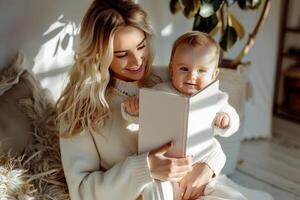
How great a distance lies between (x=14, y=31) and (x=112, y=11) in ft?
1.88

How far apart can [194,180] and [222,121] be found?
0.20 meters

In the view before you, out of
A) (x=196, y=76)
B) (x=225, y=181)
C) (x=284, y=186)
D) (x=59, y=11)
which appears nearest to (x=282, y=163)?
(x=284, y=186)

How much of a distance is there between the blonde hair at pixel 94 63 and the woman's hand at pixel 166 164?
8.1 inches

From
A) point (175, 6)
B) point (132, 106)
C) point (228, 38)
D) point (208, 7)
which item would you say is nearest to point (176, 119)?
point (132, 106)

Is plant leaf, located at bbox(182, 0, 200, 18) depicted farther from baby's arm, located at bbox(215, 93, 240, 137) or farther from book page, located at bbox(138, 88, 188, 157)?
book page, located at bbox(138, 88, 188, 157)

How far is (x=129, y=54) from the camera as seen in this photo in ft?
4.21

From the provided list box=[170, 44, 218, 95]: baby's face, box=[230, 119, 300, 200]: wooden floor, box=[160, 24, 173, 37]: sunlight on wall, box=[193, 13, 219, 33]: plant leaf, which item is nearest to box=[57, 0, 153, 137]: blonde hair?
box=[170, 44, 218, 95]: baby's face

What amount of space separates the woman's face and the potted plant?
0.49 m

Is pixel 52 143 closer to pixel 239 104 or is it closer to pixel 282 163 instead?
pixel 239 104

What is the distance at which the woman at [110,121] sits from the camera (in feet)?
3.99

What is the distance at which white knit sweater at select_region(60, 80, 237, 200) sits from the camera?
4.01 feet

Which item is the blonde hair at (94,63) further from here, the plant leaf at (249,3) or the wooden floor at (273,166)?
the wooden floor at (273,166)

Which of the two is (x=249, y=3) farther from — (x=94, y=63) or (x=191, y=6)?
(x=94, y=63)

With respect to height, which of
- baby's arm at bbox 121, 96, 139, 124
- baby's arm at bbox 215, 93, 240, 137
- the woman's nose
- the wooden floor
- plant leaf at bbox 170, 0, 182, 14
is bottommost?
the wooden floor
